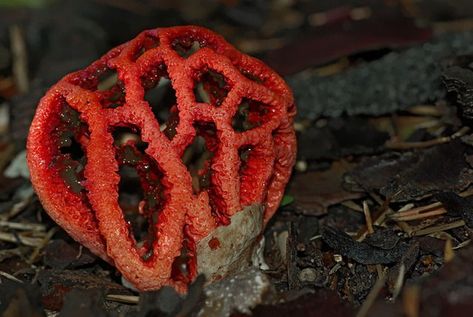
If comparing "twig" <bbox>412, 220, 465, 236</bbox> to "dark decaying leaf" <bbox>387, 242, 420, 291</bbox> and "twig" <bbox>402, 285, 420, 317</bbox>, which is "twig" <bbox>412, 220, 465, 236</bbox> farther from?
"twig" <bbox>402, 285, 420, 317</bbox>

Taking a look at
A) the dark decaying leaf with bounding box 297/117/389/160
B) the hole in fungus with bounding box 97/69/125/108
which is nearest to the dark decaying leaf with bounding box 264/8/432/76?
the dark decaying leaf with bounding box 297/117/389/160

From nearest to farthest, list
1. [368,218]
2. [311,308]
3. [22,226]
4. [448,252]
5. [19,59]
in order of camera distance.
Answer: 1. [311,308]
2. [448,252]
3. [368,218]
4. [22,226]
5. [19,59]

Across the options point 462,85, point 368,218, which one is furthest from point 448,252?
point 462,85

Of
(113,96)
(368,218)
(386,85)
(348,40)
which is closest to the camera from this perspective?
(113,96)

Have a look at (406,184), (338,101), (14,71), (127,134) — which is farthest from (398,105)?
(14,71)

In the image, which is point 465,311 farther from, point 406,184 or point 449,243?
point 406,184

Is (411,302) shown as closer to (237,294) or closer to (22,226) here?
(237,294)

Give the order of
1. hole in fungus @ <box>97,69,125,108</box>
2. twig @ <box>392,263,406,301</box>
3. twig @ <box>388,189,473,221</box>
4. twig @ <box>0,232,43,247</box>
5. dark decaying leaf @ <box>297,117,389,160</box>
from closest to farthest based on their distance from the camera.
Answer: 1. twig @ <box>392,263,406,301</box>
2. hole in fungus @ <box>97,69,125,108</box>
3. twig @ <box>388,189,473,221</box>
4. twig @ <box>0,232,43,247</box>
5. dark decaying leaf @ <box>297,117,389,160</box>
